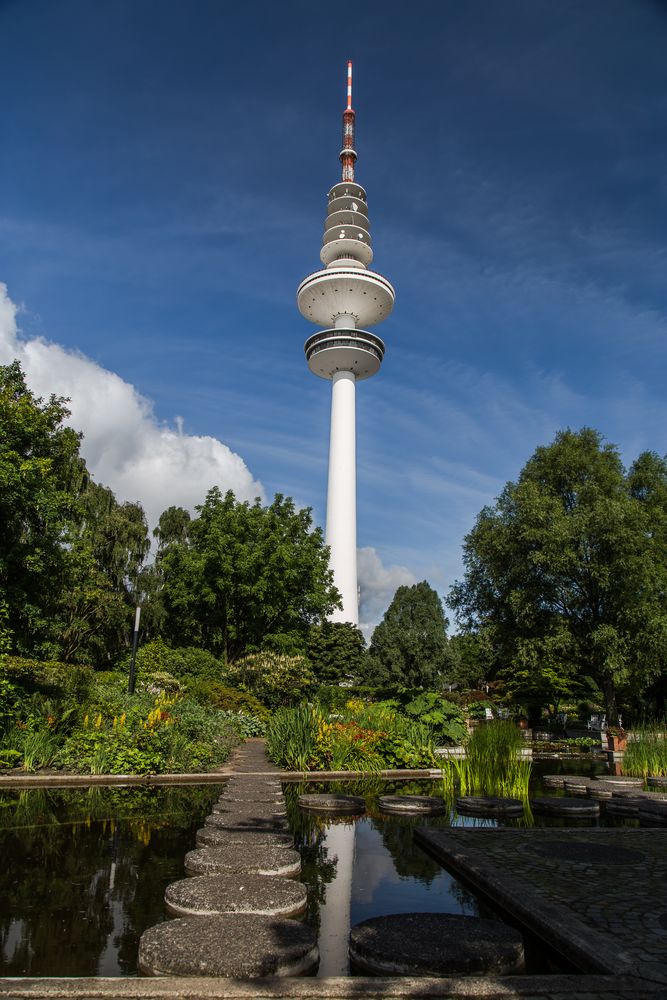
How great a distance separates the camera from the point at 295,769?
12180 millimetres

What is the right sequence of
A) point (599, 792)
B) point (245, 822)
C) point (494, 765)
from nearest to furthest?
point (245, 822) → point (494, 765) → point (599, 792)

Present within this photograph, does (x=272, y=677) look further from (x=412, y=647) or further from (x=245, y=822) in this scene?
(x=412, y=647)

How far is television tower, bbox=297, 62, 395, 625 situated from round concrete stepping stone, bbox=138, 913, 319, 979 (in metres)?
44.7

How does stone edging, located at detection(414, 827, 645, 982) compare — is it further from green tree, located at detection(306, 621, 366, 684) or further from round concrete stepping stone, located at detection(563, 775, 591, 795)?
green tree, located at detection(306, 621, 366, 684)

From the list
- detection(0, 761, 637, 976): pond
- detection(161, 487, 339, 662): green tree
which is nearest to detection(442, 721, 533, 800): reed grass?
detection(0, 761, 637, 976): pond

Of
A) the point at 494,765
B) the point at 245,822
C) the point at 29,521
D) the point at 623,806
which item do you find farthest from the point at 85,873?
the point at 29,521

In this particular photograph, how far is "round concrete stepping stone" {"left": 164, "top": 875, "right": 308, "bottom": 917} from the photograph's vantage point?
4449mm

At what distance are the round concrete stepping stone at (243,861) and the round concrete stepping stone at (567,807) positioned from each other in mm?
4719

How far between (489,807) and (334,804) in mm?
2076

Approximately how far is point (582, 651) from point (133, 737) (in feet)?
63.6

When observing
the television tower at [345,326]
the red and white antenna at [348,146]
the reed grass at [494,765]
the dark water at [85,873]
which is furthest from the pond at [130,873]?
the red and white antenna at [348,146]

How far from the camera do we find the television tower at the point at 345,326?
5381cm

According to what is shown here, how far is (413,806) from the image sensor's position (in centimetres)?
→ 890

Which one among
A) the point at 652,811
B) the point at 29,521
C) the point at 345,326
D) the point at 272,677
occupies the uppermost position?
the point at 345,326
